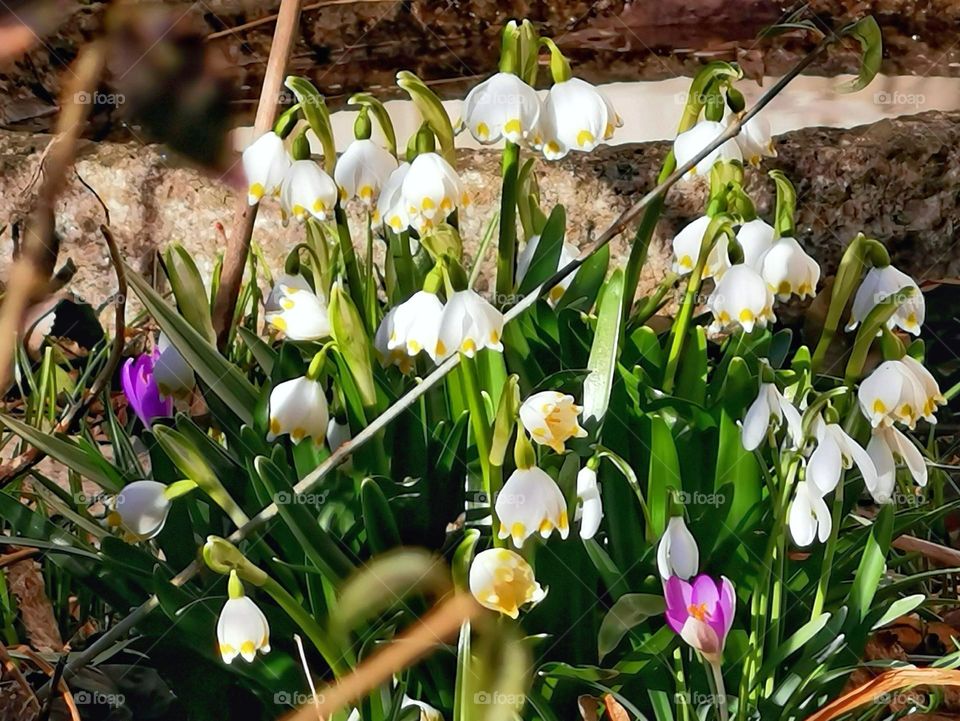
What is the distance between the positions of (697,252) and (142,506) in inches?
18.0

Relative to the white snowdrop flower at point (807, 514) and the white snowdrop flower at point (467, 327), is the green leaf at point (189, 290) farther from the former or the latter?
the white snowdrop flower at point (807, 514)

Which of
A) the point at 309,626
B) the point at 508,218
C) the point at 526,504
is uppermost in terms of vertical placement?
the point at 508,218

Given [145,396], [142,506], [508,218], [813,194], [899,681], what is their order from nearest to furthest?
[899,681]
[142,506]
[508,218]
[145,396]
[813,194]

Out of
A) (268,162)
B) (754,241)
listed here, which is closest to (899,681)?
(754,241)

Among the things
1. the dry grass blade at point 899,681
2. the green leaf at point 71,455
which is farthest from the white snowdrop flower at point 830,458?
the green leaf at point 71,455

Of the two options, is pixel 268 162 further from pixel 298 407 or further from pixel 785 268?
pixel 785 268

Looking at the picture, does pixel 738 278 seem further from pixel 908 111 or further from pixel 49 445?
pixel 908 111

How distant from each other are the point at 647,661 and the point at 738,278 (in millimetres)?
283

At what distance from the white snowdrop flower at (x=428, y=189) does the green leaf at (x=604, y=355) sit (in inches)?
5.5

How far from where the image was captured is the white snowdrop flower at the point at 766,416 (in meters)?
0.68

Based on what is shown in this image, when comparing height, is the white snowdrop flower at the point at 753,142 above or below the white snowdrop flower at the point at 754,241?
above

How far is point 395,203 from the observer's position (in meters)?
0.73

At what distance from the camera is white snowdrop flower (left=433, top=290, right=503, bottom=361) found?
66cm

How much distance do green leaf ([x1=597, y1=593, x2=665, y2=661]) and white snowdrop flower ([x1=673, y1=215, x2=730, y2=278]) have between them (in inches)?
10.0
